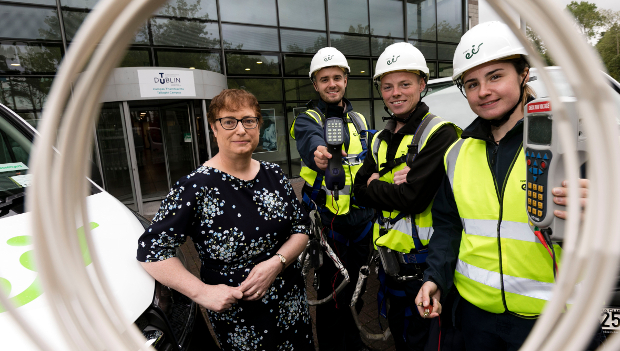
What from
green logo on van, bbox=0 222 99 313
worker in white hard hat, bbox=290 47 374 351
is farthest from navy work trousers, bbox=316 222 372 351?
green logo on van, bbox=0 222 99 313

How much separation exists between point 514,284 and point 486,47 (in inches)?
38.9

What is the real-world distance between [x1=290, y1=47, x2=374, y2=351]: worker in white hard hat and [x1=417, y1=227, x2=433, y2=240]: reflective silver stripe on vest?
0.69 metres

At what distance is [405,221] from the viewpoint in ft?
6.25

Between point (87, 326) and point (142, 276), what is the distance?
1088 millimetres

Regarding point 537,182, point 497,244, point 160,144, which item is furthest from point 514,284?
point 160,144

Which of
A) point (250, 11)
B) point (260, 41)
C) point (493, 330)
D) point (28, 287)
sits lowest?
point (493, 330)

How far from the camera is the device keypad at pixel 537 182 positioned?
41.2 inches

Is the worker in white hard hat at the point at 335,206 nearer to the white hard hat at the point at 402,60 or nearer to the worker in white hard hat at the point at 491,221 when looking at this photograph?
the white hard hat at the point at 402,60

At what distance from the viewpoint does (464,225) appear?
4.65 feet

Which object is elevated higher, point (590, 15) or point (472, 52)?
point (590, 15)

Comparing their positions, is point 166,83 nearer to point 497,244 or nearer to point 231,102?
point 231,102

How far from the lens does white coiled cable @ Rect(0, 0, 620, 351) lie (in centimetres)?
40

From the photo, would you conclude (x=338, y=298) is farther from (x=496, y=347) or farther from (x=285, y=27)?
(x=285, y=27)

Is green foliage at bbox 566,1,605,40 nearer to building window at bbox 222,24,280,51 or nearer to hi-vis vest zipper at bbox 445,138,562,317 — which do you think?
building window at bbox 222,24,280,51
